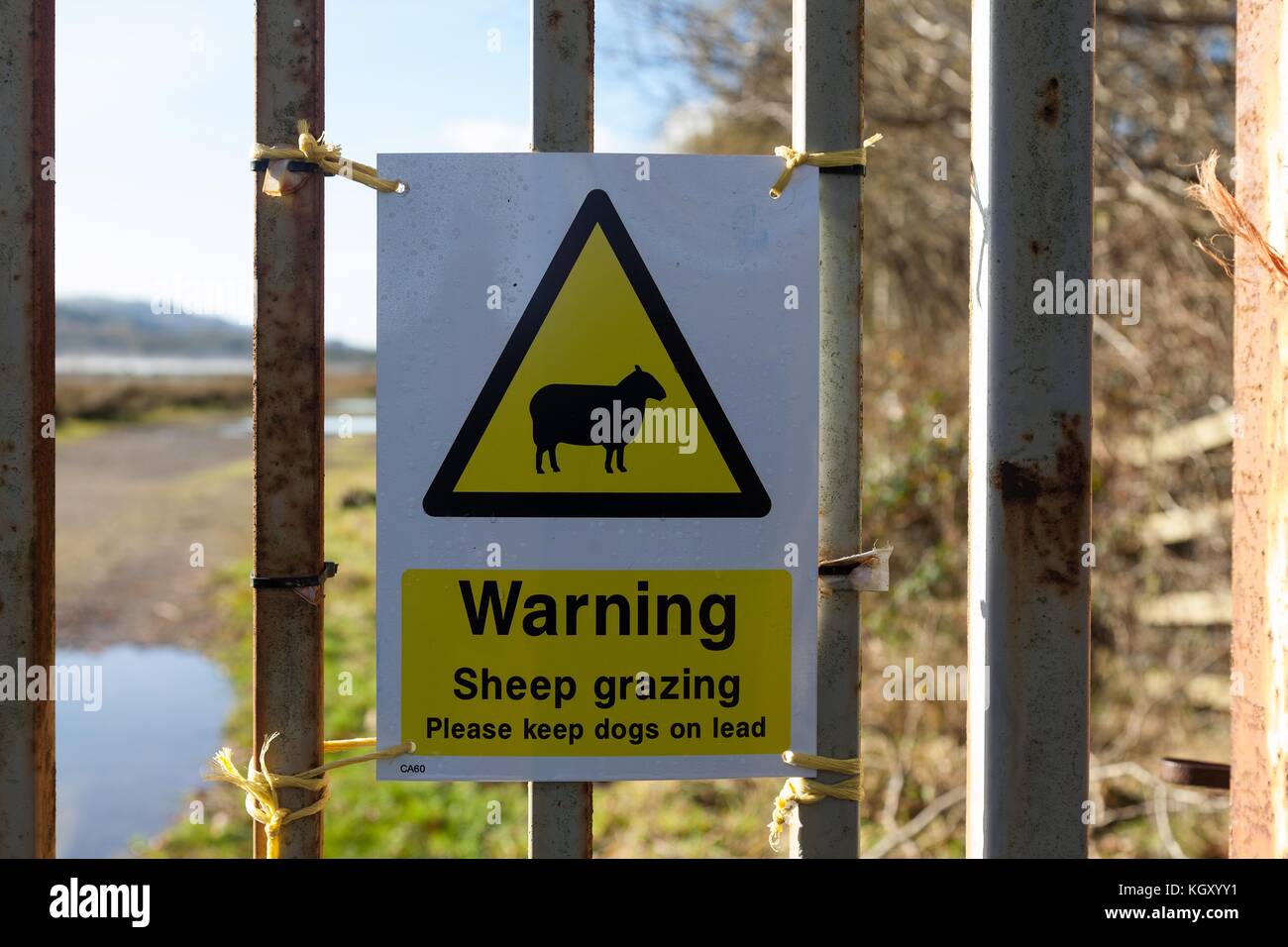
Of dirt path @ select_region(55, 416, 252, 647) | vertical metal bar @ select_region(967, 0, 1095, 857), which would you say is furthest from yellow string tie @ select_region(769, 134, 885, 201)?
dirt path @ select_region(55, 416, 252, 647)

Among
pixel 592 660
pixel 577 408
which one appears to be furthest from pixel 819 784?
pixel 577 408

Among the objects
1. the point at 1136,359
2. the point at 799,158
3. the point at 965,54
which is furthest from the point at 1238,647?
the point at 965,54

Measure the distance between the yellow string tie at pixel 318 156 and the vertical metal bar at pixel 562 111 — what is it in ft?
0.93

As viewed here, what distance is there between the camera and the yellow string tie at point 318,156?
1.52m

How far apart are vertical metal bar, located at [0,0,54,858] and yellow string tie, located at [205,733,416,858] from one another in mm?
331

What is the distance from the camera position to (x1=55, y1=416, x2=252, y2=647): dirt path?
11562 mm

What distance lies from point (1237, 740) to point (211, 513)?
1798cm

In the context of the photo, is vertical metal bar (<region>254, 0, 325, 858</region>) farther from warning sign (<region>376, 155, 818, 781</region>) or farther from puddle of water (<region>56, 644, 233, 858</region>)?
puddle of water (<region>56, 644, 233, 858</region>)

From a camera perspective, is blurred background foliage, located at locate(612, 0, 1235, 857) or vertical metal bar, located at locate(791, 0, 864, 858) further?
blurred background foliage, located at locate(612, 0, 1235, 857)

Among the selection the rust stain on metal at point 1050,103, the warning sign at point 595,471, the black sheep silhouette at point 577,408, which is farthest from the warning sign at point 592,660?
the rust stain on metal at point 1050,103

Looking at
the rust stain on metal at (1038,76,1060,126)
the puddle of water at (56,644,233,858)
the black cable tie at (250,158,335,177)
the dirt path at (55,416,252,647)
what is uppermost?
the rust stain on metal at (1038,76,1060,126)

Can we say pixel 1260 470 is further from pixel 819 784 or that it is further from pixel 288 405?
pixel 288 405

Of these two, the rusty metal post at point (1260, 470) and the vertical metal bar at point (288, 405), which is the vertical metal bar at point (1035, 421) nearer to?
the rusty metal post at point (1260, 470)

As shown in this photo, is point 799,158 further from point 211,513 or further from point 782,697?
point 211,513
